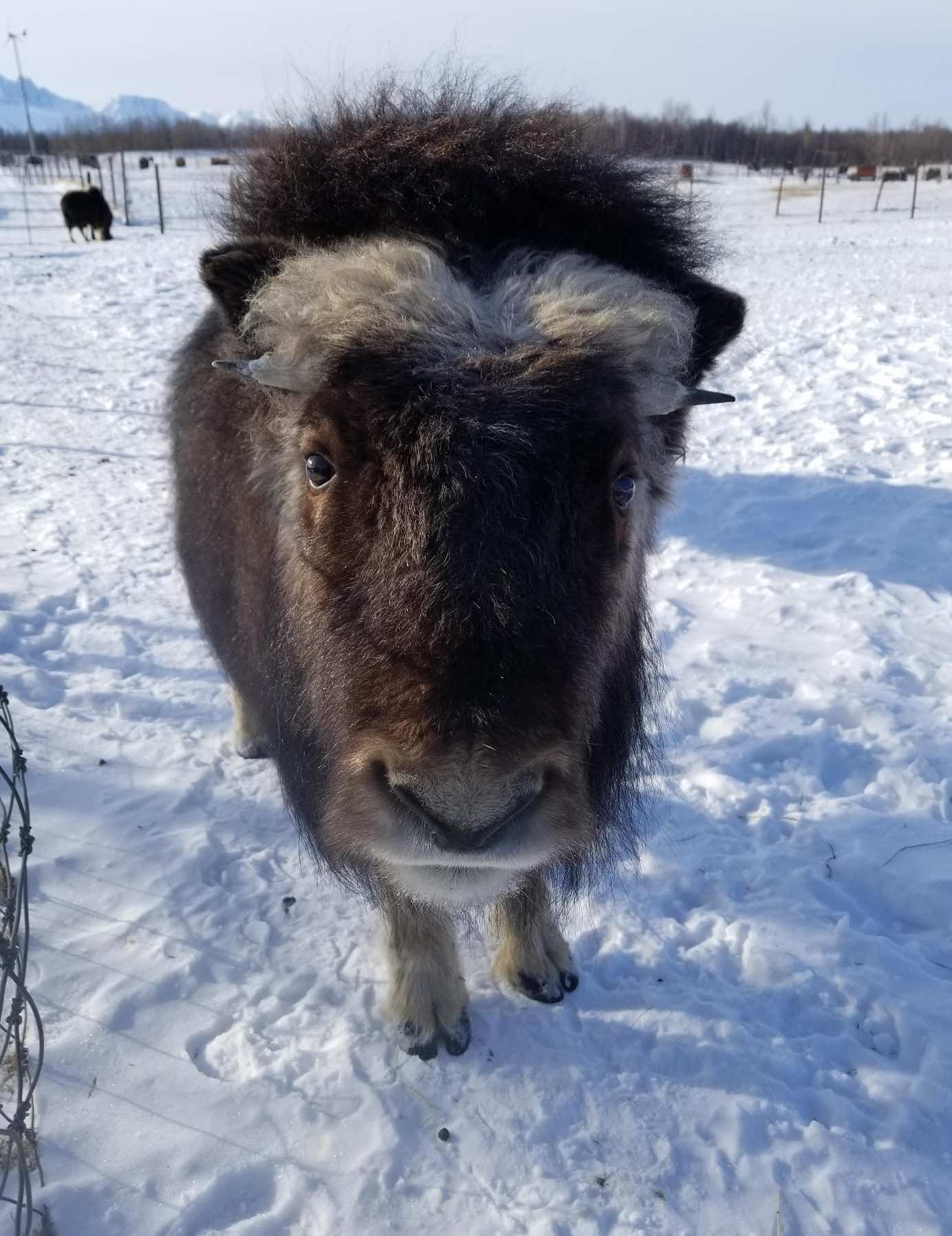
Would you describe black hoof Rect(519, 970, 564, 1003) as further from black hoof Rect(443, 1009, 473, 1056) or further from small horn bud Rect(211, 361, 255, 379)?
small horn bud Rect(211, 361, 255, 379)

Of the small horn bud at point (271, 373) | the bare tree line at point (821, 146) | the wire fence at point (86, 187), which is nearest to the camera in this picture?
the small horn bud at point (271, 373)

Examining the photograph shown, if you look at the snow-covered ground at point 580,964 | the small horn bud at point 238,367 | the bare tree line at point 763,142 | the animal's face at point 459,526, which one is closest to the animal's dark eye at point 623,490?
the animal's face at point 459,526

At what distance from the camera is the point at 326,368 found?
80.3 inches

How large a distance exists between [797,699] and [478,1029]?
251 centimetres

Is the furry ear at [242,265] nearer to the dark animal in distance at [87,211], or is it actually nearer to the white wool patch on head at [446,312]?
the white wool patch on head at [446,312]

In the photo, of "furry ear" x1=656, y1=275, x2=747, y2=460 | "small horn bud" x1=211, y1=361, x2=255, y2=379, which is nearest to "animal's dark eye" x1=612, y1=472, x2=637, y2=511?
"furry ear" x1=656, y1=275, x2=747, y2=460

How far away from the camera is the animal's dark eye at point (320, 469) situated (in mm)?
2037

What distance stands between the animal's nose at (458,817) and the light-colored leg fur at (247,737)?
8.05ft

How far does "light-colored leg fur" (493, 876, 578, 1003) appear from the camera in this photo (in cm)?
300

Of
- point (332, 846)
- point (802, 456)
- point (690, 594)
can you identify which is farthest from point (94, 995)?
point (802, 456)

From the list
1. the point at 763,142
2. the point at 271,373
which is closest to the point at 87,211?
the point at 271,373

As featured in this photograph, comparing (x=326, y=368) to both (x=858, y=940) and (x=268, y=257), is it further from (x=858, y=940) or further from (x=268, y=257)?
(x=858, y=940)

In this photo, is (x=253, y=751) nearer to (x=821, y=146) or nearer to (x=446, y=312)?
(x=446, y=312)

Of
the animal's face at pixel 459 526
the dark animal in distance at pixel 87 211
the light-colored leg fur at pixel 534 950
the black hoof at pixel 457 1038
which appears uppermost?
the dark animal in distance at pixel 87 211
